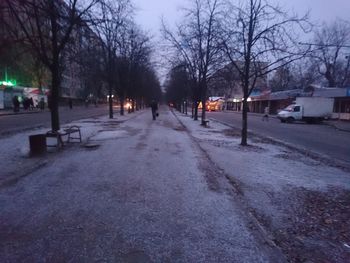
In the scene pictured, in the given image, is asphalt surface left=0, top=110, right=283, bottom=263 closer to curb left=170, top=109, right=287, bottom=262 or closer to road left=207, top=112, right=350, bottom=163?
curb left=170, top=109, right=287, bottom=262

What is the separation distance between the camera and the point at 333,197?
752 centimetres

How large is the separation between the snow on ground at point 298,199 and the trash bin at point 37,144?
5237 millimetres

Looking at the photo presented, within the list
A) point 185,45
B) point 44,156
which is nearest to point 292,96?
point 185,45

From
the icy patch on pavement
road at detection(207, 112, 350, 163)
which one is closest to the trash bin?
the icy patch on pavement

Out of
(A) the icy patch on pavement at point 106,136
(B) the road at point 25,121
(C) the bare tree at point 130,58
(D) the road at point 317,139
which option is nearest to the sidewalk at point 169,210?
(A) the icy patch on pavement at point 106,136

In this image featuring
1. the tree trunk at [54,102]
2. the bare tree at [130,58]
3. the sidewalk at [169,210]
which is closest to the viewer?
the sidewalk at [169,210]

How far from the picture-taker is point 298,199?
720cm

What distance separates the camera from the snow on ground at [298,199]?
498 centimetres

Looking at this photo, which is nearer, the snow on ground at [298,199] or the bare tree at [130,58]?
the snow on ground at [298,199]

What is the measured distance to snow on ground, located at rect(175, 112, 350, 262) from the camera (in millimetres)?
4980

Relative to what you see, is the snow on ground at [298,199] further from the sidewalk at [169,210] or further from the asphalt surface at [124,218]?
the asphalt surface at [124,218]

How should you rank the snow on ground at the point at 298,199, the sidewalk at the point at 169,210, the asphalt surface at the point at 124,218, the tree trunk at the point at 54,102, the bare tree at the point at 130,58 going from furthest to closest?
the bare tree at the point at 130,58, the tree trunk at the point at 54,102, the snow on ground at the point at 298,199, the sidewalk at the point at 169,210, the asphalt surface at the point at 124,218

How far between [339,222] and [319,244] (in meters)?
1.17

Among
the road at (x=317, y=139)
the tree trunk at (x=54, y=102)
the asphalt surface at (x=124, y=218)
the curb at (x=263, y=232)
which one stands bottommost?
the road at (x=317, y=139)
